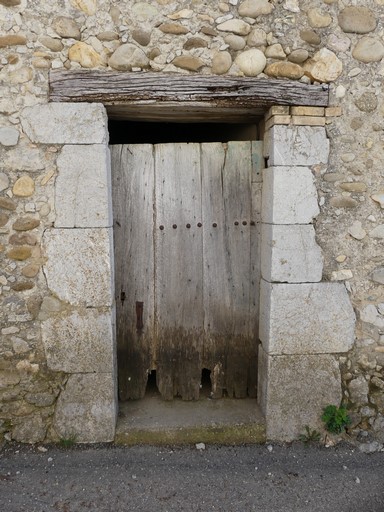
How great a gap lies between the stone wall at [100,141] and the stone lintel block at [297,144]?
77mm

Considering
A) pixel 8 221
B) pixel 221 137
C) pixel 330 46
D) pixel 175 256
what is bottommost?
pixel 175 256

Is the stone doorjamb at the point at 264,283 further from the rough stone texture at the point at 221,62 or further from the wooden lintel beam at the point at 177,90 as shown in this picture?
the rough stone texture at the point at 221,62

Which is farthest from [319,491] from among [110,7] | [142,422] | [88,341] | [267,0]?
[110,7]

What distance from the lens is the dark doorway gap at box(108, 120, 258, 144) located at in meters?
3.29

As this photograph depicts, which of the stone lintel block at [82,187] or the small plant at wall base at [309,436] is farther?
the small plant at wall base at [309,436]

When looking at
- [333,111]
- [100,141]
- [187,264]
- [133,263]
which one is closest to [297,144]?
[333,111]

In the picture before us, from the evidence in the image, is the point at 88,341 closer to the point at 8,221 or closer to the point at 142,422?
the point at 142,422

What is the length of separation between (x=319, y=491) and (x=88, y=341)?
5.38ft

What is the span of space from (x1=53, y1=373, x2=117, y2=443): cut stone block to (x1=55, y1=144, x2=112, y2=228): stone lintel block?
3.29 feet

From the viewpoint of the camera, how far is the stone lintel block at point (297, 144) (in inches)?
100

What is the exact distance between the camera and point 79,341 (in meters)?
2.59

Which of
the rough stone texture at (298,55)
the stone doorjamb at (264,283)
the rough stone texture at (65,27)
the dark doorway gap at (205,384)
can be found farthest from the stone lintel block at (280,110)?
the dark doorway gap at (205,384)

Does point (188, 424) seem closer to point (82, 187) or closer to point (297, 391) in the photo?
point (297, 391)

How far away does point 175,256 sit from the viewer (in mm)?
2895
